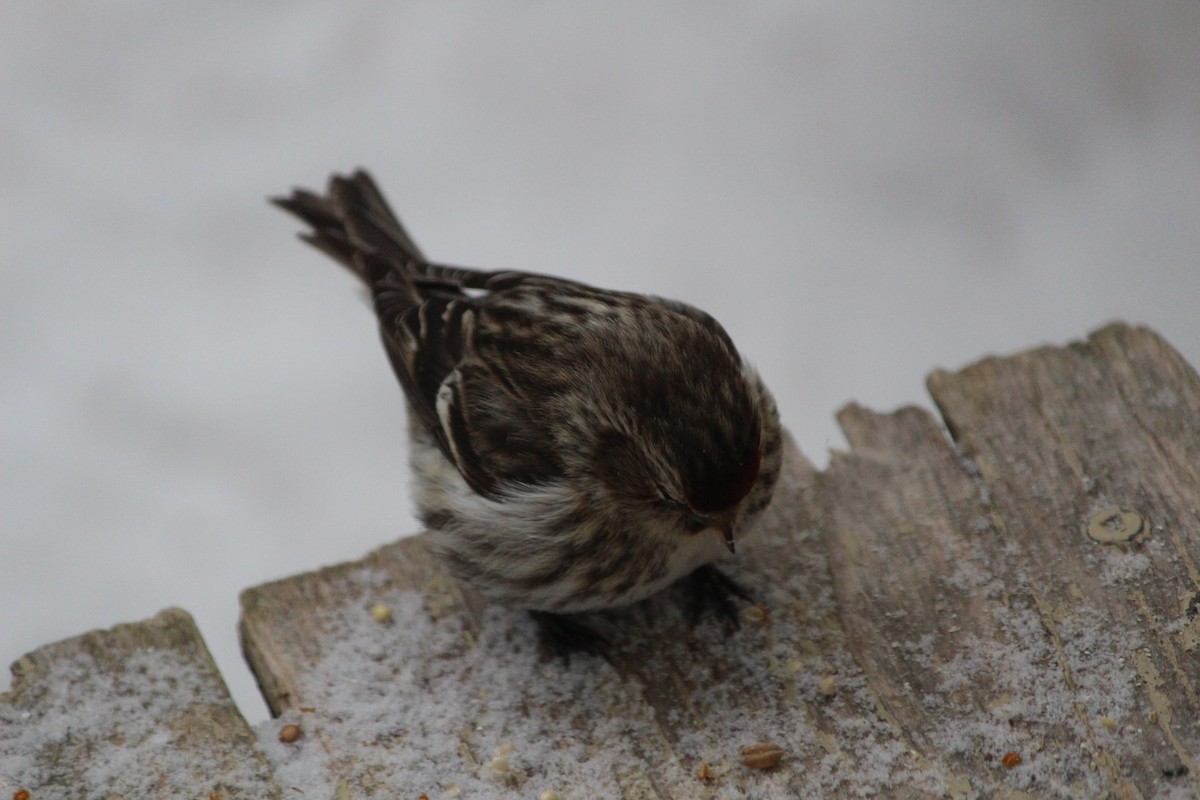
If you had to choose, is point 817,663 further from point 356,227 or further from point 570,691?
point 356,227

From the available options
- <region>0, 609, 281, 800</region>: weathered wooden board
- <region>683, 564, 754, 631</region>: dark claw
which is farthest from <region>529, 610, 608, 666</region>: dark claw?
<region>0, 609, 281, 800</region>: weathered wooden board

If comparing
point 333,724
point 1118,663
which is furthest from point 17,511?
point 1118,663

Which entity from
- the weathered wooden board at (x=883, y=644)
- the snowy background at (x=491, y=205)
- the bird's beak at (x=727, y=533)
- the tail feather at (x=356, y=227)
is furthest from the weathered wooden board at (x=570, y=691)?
the snowy background at (x=491, y=205)

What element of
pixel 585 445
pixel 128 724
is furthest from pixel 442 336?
pixel 128 724

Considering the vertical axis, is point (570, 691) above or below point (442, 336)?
below

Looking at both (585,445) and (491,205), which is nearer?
(585,445)

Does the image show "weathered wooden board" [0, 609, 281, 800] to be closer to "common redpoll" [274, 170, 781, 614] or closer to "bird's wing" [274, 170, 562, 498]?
"common redpoll" [274, 170, 781, 614]
